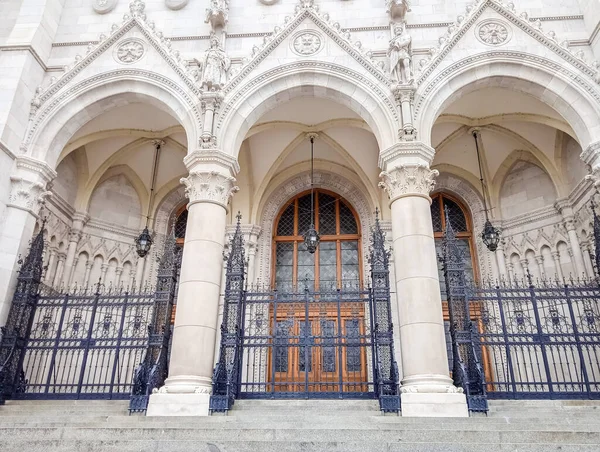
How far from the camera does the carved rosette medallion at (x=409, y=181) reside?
962cm

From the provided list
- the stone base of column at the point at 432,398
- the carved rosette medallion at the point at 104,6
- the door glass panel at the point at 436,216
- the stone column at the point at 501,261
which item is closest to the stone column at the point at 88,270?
the carved rosette medallion at the point at 104,6

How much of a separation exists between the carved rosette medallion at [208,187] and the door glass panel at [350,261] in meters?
5.38

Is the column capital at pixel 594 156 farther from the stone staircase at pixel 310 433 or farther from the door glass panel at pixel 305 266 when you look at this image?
the door glass panel at pixel 305 266

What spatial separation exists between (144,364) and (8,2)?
9767 mm

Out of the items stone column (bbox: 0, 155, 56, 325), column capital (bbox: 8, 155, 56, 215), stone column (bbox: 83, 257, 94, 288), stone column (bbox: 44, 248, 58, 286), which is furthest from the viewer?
stone column (bbox: 83, 257, 94, 288)

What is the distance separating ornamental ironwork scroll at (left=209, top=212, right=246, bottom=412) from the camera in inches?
326

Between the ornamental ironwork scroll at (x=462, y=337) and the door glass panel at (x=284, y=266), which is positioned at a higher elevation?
the door glass panel at (x=284, y=266)

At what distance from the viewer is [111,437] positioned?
19.8 feet

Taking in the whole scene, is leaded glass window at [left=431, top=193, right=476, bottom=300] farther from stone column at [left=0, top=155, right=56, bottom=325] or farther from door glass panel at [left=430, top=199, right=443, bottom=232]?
stone column at [left=0, top=155, right=56, bottom=325]

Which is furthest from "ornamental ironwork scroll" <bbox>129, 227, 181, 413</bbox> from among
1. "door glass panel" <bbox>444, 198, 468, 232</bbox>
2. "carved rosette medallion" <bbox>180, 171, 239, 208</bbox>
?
"door glass panel" <bbox>444, 198, 468, 232</bbox>

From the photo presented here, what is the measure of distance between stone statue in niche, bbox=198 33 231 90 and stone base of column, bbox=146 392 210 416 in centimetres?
641

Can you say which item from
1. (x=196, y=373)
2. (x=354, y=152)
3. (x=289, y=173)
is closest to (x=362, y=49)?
(x=354, y=152)

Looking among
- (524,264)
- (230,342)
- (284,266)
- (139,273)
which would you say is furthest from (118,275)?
(524,264)

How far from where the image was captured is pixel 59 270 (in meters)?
12.8
